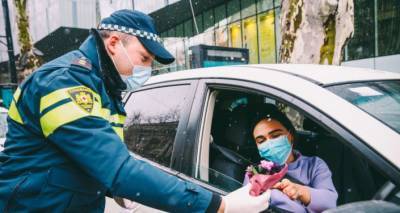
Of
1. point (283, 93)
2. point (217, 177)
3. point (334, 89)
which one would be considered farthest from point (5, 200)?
point (334, 89)

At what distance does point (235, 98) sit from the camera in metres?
2.71

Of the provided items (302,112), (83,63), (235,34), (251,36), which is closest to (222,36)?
(235,34)

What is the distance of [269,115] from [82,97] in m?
1.31

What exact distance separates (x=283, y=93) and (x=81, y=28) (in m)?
25.9

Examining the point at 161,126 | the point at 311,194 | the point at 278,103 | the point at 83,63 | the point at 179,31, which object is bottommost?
the point at 311,194

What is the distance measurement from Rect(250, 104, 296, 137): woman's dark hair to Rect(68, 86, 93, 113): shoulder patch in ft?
4.12

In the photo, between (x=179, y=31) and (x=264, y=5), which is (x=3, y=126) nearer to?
(x=264, y=5)

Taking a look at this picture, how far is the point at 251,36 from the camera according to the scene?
1766 cm

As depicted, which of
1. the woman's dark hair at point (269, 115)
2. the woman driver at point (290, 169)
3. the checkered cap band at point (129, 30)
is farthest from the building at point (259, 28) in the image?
the checkered cap band at point (129, 30)

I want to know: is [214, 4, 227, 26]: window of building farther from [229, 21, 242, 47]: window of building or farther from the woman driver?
the woman driver

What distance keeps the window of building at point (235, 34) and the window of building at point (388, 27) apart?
6.85 metres

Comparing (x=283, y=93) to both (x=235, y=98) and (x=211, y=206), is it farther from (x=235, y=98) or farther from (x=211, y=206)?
(x=235, y=98)

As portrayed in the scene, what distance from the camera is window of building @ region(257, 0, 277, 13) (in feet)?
53.0

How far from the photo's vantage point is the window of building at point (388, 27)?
1237 centimetres
